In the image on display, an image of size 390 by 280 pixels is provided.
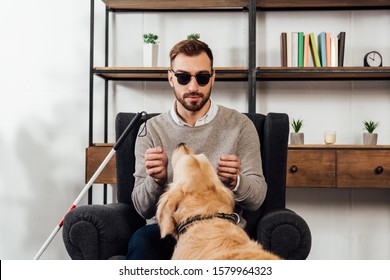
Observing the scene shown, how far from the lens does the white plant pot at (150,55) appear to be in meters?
2.13

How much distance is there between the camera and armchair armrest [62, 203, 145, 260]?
121cm

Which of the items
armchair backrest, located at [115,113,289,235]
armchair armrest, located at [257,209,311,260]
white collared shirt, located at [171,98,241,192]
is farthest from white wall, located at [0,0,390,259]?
armchair armrest, located at [257,209,311,260]

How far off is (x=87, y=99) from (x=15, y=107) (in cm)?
34

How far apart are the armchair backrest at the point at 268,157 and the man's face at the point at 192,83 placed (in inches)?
8.8

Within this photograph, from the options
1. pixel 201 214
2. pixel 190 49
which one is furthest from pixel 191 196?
pixel 190 49

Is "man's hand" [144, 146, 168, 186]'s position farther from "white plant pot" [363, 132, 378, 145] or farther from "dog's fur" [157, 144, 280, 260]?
"white plant pot" [363, 132, 378, 145]

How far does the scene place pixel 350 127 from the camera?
2.26 metres

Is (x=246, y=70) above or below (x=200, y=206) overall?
above

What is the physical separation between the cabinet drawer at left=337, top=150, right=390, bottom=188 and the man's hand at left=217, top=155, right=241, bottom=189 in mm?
984

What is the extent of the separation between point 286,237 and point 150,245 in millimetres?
336

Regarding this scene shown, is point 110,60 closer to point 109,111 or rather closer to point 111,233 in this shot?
point 109,111

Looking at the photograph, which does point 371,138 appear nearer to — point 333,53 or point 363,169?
point 363,169
